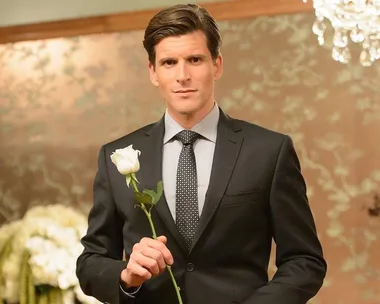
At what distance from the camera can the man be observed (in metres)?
1.23

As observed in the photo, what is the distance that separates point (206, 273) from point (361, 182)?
128cm

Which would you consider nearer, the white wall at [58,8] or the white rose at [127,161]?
the white rose at [127,161]

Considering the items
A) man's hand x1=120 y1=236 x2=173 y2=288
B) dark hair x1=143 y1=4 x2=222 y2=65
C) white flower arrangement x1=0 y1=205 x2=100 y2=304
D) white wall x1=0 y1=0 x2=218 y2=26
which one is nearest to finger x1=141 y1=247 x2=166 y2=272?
man's hand x1=120 y1=236 x2=173 y2=288

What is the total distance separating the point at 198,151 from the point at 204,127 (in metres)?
0.05

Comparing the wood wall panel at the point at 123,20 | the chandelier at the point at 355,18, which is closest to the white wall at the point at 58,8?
the wood wall panel at the point at 123,20

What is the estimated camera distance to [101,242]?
1.32 m

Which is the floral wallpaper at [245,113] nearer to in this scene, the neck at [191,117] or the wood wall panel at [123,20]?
the wood wall panel at [123,20]

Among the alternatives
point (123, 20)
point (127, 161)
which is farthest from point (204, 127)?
point (123, 20)

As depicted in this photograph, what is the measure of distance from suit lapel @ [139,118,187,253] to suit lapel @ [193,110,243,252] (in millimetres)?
50

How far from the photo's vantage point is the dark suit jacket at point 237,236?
1.22 meters

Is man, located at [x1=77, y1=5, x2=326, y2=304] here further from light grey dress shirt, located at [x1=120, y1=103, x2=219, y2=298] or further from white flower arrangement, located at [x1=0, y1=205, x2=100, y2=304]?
white flower arrangement, located at [x1=0, y1=205, x2=100, y2=304]

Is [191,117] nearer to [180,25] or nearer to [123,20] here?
[180,25]

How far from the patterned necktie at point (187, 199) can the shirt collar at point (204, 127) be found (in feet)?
0.19

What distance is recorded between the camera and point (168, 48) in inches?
49.9
